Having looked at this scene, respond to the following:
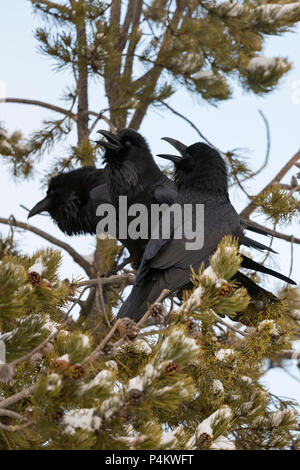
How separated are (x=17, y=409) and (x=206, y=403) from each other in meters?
0.79

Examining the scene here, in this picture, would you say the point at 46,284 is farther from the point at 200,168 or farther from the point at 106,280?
the point at 200,168

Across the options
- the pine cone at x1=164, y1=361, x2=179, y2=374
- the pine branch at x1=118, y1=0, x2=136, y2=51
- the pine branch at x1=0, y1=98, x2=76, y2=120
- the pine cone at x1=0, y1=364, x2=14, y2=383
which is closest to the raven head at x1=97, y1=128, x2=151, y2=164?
the pine branch at x1=0, y1=98, x2=76, y2=120

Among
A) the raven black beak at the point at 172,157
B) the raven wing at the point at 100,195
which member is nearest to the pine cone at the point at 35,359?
the raven black beak at the point at 172,157

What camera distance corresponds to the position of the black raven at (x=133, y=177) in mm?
3359

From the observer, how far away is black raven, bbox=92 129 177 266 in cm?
336

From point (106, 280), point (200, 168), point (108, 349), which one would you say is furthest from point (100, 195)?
point (108, 349)

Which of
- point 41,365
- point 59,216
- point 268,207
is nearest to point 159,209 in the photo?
point 268,207

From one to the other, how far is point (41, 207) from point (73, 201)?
27 centimetres

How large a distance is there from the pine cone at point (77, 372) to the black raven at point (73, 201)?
266cm

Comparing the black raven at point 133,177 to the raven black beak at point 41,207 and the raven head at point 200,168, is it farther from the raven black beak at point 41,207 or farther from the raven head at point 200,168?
the raven black beak at point 41,207

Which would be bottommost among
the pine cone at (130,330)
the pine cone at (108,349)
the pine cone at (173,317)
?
the pine cone at (108,349)

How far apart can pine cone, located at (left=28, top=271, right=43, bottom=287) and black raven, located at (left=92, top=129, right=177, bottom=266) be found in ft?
5.78

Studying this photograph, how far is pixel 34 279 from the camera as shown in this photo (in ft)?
5.04

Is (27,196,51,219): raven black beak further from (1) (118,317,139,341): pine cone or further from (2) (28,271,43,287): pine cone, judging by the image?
(1) (118,317,139,341): pine cone
